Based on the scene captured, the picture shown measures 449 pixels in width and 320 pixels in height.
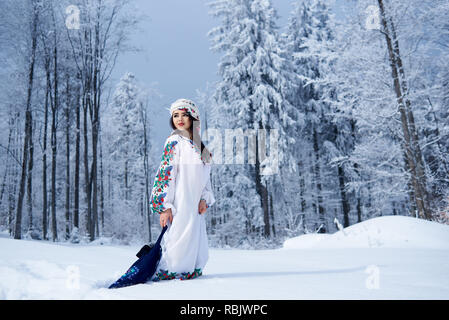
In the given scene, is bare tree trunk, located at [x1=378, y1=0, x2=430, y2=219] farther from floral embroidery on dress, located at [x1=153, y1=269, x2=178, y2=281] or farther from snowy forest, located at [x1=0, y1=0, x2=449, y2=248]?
floral embroidery on dress, located at [x1=153, y1=269, x2=178, y2=281]

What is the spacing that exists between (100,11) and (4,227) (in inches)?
707

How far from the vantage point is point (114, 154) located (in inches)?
1000

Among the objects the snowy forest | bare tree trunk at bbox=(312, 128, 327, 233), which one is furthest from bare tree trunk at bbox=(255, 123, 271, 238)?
bare tree trunk at bbox=(312, 128, 327, 233)

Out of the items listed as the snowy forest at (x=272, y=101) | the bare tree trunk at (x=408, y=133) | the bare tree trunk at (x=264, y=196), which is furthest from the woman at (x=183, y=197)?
the bare tree trunk at (x=264, y=196)

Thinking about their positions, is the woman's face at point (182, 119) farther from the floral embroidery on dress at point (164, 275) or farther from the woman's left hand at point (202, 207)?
the floral embroidery on dress at point (164, 275)

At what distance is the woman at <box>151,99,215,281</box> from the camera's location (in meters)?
2.85

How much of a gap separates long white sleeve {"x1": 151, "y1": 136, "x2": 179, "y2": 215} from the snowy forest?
17.3ft

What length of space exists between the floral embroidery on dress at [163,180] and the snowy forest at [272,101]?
534 cm

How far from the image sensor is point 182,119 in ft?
10.6

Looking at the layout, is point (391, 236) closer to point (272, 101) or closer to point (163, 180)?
point (163, 180)

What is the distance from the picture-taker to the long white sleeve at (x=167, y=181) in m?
2.90

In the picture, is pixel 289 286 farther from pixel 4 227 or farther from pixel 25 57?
pixel 4 227

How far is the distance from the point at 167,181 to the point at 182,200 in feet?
0.82

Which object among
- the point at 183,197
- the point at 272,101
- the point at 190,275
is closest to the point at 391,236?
the point at 190,275
